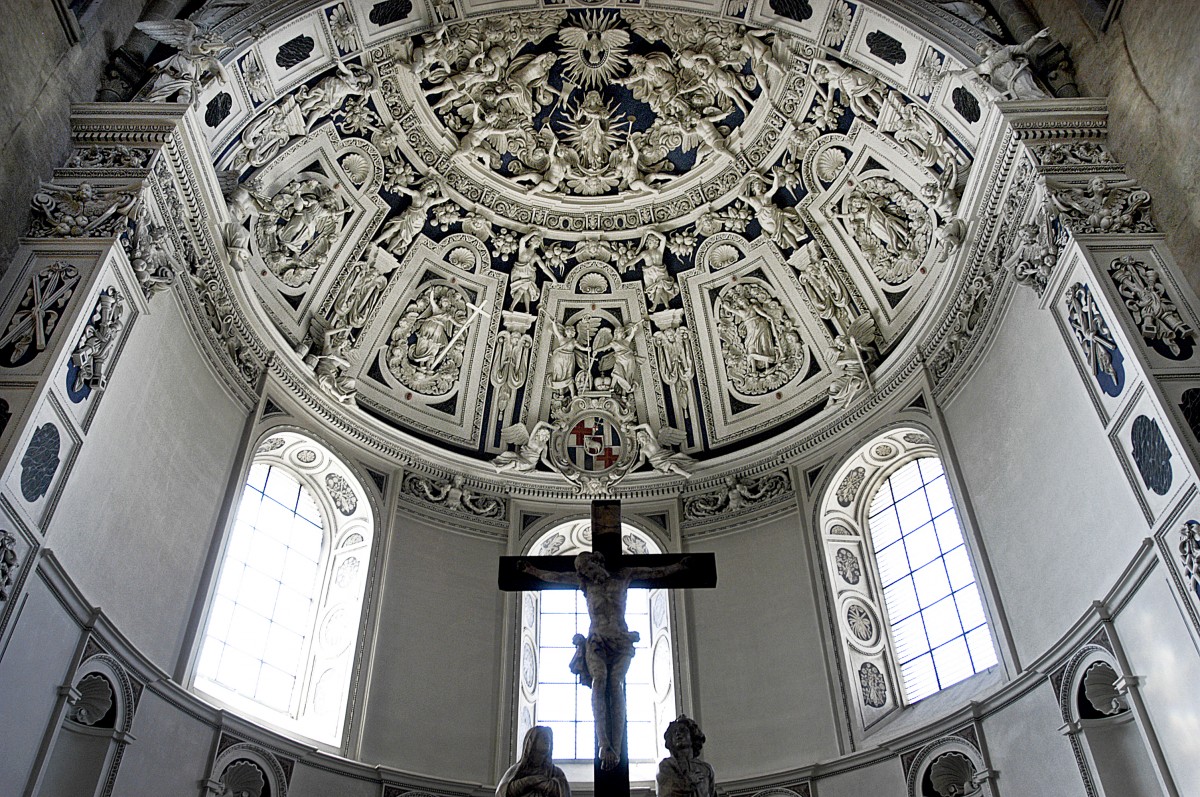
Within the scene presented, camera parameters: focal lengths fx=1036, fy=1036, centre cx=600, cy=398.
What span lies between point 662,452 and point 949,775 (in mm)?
6989

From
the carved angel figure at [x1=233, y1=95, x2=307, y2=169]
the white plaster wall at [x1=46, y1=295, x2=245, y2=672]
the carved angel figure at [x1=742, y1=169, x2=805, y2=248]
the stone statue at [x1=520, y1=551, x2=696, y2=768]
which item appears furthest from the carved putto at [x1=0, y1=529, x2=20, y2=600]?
the carved angel figure at [x1=742, y1=169, x2=805, y2=248]

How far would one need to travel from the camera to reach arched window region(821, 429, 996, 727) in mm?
13320

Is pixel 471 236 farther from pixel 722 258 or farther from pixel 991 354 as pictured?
pixel 991 354

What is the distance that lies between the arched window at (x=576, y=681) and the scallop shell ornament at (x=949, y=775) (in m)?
3.88

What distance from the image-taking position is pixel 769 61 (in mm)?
15641

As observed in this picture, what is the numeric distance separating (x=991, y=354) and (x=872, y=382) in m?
2.73

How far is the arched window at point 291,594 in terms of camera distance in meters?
13.0

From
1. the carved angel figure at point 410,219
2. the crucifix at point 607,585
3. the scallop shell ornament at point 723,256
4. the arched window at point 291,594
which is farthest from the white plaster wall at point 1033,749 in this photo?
the carved angel figure at point 410,219

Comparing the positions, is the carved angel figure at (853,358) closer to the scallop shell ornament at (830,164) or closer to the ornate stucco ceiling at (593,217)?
the ornate stucco ceiling at (593,217)

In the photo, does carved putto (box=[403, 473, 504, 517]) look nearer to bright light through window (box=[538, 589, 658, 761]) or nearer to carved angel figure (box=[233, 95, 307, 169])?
bright light through window (box=[538, 589, 658, 761])

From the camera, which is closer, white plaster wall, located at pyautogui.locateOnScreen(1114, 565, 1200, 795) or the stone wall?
white plaster wall, located at pyautogui.locateOnScreen(1114, 565, 1200, 795)

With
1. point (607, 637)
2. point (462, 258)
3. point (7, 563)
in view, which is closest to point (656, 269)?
point (462, 258)

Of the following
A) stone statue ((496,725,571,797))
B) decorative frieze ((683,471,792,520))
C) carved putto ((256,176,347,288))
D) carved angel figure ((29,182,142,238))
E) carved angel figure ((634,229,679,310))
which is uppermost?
carved angel figure ((634,229,679,310))

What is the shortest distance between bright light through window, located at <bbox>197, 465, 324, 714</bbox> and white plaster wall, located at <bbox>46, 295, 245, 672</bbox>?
875 mm
